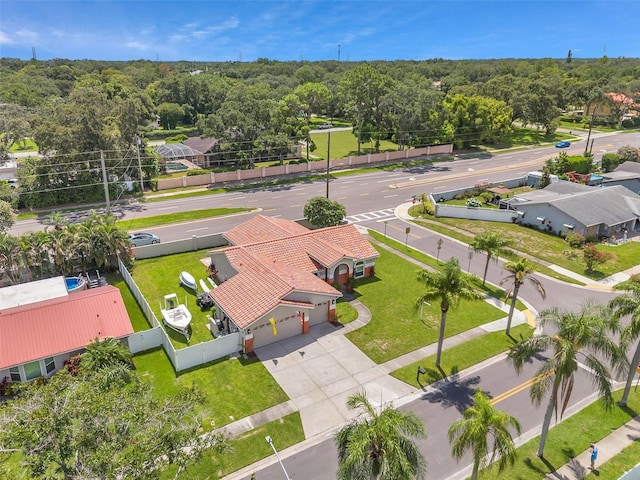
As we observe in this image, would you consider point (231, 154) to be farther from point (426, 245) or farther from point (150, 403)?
point (150, 403)

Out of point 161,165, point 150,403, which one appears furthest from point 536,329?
point 161,165

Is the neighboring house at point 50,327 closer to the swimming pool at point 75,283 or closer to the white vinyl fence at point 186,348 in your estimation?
the white vinyl fence at point 186,348

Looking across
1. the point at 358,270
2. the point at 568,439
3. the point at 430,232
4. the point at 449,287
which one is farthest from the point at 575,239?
the point at 568,439

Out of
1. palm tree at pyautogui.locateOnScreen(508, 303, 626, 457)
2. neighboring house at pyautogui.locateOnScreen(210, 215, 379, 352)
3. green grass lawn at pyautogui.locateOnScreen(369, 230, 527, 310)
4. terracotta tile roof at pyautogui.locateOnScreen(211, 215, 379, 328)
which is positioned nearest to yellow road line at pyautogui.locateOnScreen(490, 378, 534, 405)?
palm tree at pyautogui.locateOnScreen(508, 303, 626, 457)

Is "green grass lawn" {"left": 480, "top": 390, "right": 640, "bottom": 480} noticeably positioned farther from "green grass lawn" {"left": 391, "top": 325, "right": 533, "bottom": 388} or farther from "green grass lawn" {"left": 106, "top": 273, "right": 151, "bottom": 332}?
"green grass lawn" {"left": 106, "top": 273, "right": 151, "bottom": 332}

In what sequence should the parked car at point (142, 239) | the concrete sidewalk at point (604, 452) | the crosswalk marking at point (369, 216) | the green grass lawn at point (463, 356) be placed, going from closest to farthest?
the concrete sidewalk at point (604, 452) → the green grass lawn at point (463, 356) → the parked car at point (142, 239) → the crosswalk marking at point (369, 216)

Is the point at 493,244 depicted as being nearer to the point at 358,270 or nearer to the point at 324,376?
the point at 358,270

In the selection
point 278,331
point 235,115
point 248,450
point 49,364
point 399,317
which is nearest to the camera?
point 248,450

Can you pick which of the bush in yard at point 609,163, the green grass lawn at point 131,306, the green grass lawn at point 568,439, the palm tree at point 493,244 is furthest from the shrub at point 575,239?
the green grass lawn at point 131,306
